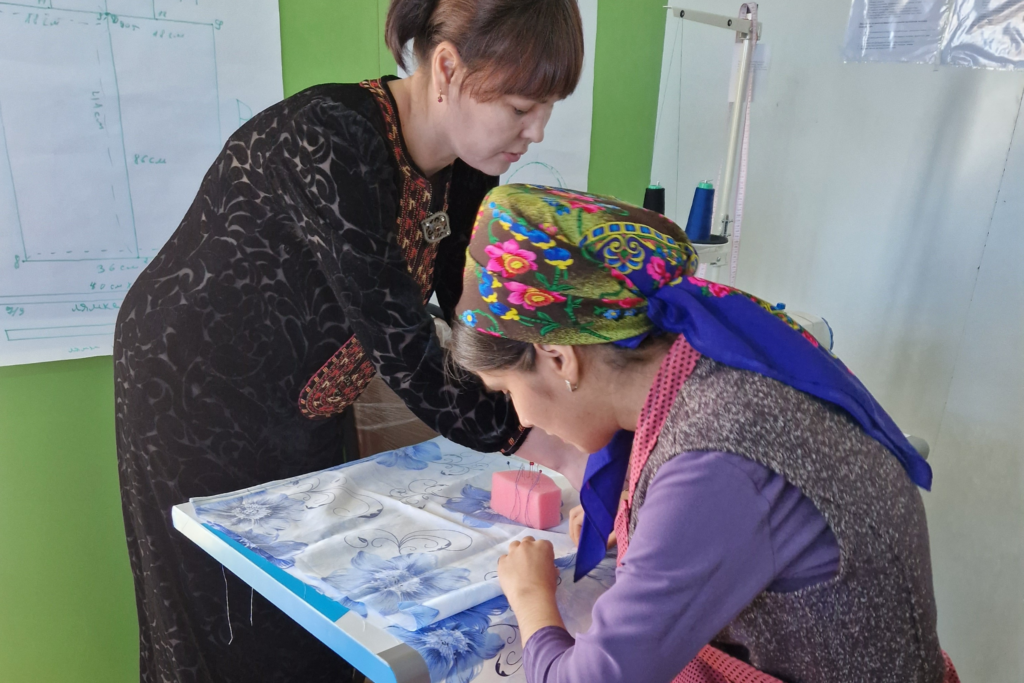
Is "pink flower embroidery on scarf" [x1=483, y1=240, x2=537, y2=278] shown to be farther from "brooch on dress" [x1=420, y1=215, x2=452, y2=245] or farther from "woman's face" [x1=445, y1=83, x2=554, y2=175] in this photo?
"brooch on dress" [x1=420, y1=215, x2=452, y2=245]

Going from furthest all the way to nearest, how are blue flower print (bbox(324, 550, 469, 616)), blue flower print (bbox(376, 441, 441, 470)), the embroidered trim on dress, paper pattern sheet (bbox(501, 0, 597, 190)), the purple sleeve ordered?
paper pattern sheet (bbox(501, 0, 597, 190)) < blue flower print (bbox(376, 441, 441, 470)) < the embroidered trim on dress < blue flower print (bbox(324, 550, 469, 616)) < the purple sleeve

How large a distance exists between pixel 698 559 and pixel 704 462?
0.08 meters

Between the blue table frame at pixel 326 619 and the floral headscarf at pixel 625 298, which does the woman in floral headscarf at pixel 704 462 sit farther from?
the blue table frame at pixel 326 619

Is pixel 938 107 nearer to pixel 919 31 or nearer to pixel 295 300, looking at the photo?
pixel 919 31

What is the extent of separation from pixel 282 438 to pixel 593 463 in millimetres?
555

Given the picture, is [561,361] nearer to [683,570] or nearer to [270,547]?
[683,570]

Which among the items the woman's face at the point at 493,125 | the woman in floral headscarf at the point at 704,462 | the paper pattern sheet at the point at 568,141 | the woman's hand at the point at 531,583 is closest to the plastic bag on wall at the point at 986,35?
the paper pattern sheet at the point at 568,141

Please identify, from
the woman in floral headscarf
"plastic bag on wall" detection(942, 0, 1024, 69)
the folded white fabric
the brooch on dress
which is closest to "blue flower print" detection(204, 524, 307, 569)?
the folded white fabric

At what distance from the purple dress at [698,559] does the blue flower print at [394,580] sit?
0.85 ft

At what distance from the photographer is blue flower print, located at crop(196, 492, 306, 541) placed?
1.06m

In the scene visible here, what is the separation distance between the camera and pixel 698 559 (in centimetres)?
67

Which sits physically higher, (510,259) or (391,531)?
(510,259)

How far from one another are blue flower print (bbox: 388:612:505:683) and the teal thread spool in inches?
48.1

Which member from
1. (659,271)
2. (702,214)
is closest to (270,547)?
(659,271)
